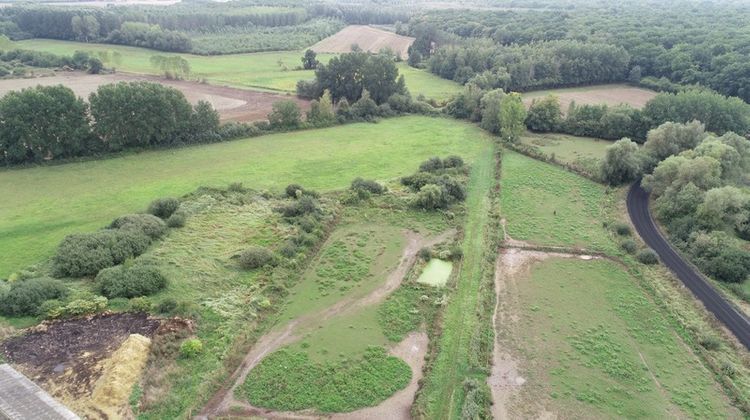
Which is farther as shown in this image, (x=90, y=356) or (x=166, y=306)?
(x=166, y=306)

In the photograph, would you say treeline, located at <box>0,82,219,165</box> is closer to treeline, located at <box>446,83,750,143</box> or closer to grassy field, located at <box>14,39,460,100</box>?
grassy field, located at <box>14,39,460,100</box>

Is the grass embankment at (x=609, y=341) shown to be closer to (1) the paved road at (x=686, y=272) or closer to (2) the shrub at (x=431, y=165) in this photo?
(1) the paved road at (x=686, y=272)

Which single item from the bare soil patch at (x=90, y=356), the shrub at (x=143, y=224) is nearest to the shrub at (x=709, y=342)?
the bare soil patch at (x=90, y=356)

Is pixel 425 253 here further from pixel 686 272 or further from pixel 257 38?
pixel 257 38

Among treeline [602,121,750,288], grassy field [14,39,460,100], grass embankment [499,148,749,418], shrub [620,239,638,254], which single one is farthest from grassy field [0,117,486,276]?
grassy field [14,39,460,100]

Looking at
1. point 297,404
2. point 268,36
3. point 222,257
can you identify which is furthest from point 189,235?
point 268,36

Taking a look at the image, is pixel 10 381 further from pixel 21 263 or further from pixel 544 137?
pixel 544 137

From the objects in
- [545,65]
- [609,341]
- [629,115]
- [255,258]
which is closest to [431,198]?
[255,258]
